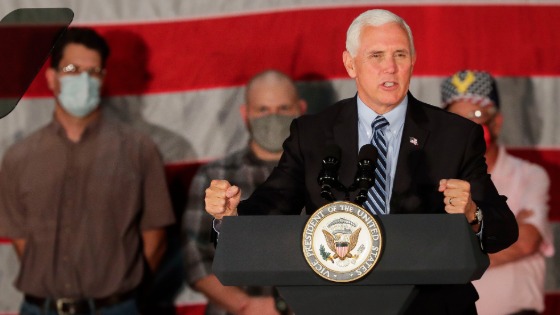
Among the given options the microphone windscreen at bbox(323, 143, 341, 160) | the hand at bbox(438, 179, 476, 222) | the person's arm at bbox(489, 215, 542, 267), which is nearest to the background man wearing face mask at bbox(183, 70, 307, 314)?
the person's arm at bbox(489, 215, 542, 267)

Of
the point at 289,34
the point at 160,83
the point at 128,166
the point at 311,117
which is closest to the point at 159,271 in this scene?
the point at 128,166

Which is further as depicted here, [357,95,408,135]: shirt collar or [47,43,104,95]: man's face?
[47,43,104,95]: man's face

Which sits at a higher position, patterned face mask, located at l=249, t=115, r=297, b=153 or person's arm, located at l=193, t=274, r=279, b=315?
patterned face mask, located at l=249, t=115, r=297, b=153

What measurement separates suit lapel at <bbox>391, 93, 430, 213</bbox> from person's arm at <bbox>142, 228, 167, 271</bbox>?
7.56 feet

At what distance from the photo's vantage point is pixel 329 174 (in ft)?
8.11

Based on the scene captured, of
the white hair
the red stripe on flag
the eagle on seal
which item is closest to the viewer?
the eagle on seal

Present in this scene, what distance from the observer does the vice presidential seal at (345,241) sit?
239 centimetres

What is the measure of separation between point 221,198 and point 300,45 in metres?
2.62

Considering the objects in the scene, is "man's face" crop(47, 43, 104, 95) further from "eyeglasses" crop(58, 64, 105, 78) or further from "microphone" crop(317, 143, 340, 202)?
"microphone" crop(317, 143, 340, 202)

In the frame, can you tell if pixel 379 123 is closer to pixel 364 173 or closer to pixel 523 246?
pixel 364 173

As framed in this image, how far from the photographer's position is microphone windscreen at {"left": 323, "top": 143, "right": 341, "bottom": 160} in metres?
2.50

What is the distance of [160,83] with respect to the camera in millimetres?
5250

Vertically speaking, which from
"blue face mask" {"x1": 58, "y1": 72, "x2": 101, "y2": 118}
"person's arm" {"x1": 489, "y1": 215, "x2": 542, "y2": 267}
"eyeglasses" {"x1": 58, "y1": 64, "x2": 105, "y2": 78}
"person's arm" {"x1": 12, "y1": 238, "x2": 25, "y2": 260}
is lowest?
"person's arm" {"x1": 12, "y1": 238, "x2": 25, "y2": 260}

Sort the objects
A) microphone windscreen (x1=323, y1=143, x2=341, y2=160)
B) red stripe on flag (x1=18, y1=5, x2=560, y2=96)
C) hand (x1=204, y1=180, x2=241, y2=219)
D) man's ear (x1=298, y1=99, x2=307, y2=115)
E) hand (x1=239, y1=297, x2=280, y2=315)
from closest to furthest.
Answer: microphone windscreen (x1=323, y1=143, x2=341, y2=160) → hand (x1=204, y1=180, x2=241, y2=219) → hand (x1=239, y1=297, x2=280, y2=315) → man's ear (x1=298, y1=99, x2=307, y2=115) → red stripe on flag (x1=18, y1=5, x2=560, y2=96)
